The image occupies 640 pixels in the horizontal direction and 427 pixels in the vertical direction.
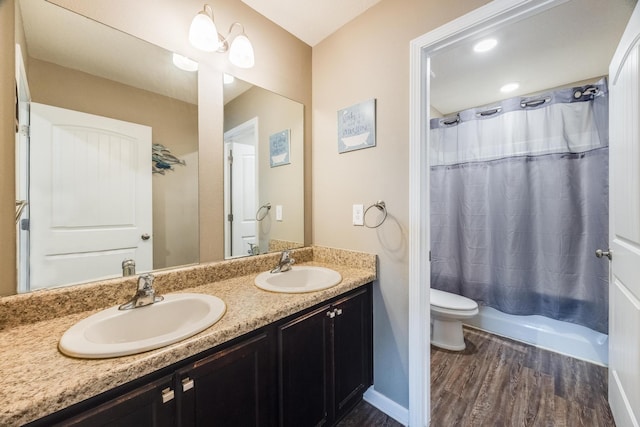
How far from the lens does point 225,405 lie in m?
0.81

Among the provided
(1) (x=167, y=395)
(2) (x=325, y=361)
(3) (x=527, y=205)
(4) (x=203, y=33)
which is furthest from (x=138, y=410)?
(3) (x=527, y=205)

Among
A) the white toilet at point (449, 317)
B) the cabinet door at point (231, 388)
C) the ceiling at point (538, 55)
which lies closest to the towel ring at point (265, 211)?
the cabinet door at point (231, 388)

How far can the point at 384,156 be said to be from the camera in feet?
4.60

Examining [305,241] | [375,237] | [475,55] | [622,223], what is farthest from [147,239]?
[475,55]

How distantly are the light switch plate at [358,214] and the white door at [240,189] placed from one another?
628 mm

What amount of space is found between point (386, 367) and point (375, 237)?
29.4 inches

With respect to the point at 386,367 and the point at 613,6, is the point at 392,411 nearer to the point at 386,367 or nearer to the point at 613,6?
the point at 386,367

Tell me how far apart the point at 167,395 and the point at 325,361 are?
0.68 meters

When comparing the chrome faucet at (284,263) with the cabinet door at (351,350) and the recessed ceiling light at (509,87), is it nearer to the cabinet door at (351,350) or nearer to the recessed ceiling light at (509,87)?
the cabinet door at (351,350)

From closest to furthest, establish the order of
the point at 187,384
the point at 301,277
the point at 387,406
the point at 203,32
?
the point at 187,384, the point at 203,32, the point at 387,406, the point at 301,277

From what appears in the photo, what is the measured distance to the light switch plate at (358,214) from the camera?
1503mm

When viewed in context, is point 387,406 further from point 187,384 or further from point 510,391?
point 187,384

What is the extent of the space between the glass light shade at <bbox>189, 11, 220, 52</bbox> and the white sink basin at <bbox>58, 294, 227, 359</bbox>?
1172 millimetres

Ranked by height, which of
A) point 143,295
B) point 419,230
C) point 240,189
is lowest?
point 143,295
